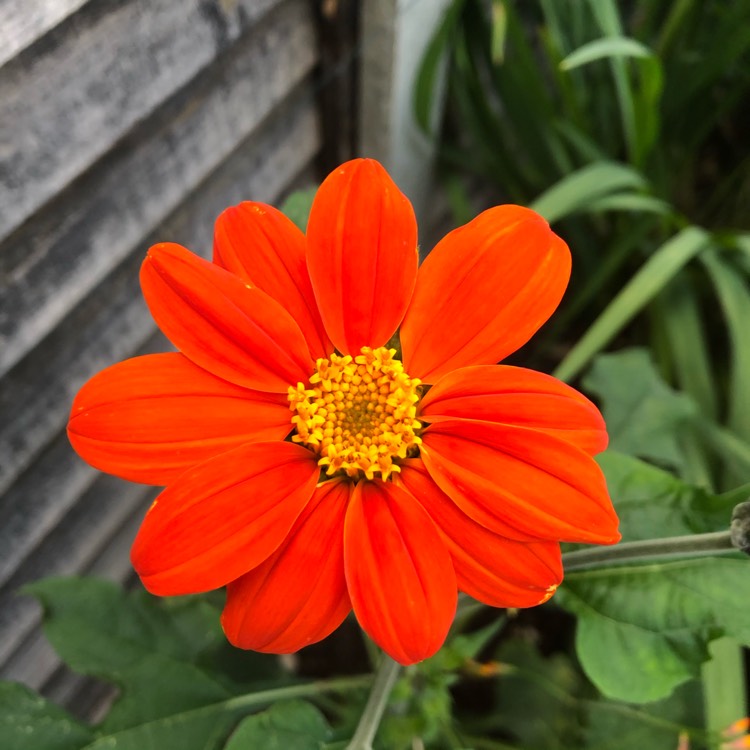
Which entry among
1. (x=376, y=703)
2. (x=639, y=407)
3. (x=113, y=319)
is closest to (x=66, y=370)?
(x=113, y=319)

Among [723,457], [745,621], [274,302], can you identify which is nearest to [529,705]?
[723,457]

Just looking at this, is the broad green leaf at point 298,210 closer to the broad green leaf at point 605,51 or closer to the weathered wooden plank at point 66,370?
the weathered wooden plank at point 66,370

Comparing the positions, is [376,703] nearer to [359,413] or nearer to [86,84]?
[359,413]

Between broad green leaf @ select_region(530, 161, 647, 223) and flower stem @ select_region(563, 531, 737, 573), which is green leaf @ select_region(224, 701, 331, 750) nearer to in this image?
flower stem @ select_region(563, 531, 737, 573)

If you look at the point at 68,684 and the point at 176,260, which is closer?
the point at 176,260

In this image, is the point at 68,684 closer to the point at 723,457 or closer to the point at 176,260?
the point at 176,260

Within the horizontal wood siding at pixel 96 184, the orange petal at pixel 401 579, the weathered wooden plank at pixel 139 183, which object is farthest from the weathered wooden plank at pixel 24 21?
the orange petal at pixel 401 579

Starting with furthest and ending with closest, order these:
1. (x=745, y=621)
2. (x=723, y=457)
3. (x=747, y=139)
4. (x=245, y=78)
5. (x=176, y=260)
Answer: (x=747, y=139)
(x=723, y=457)
(x=245, y=78)
(x=745, y=621)
(x=176, y=260)
